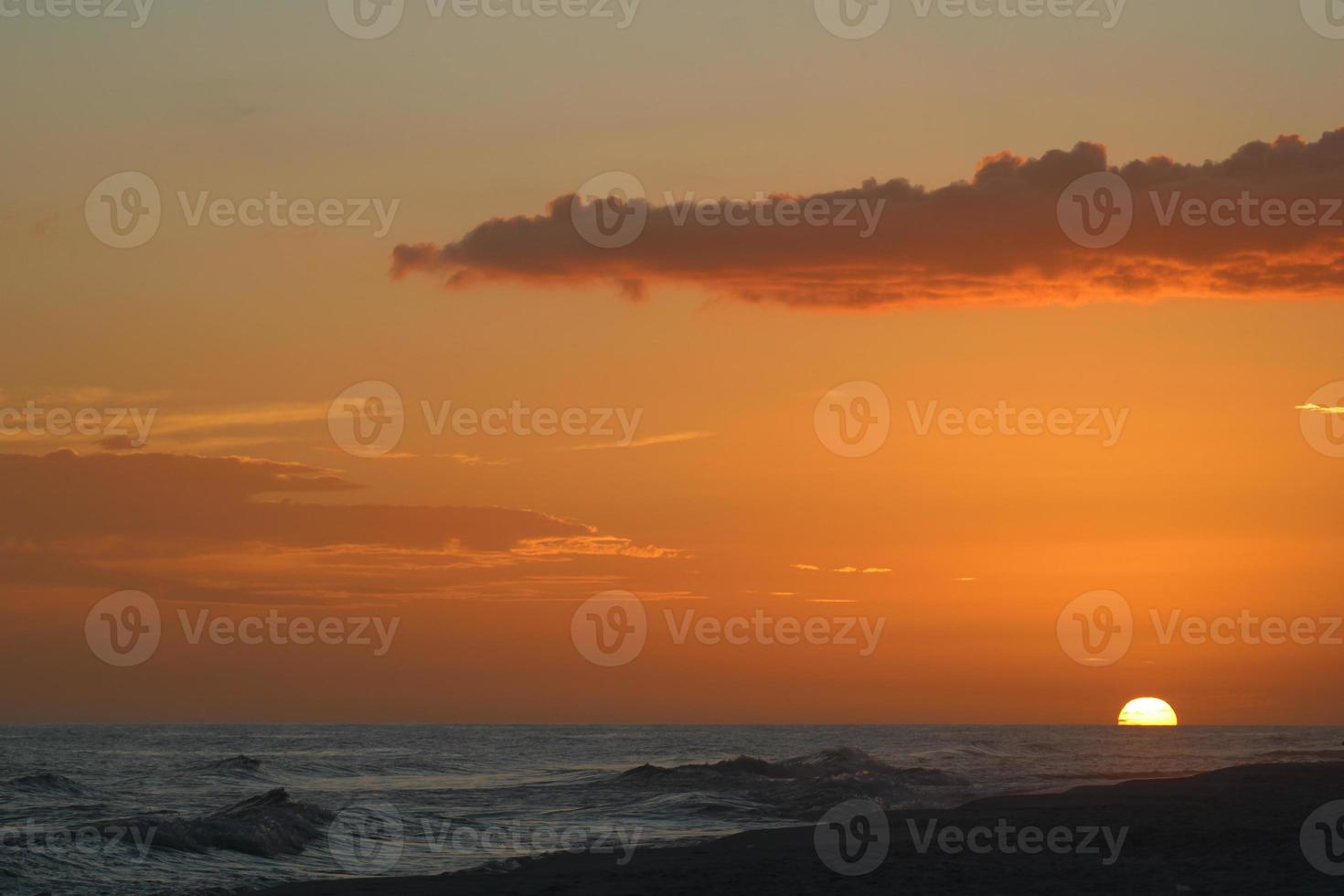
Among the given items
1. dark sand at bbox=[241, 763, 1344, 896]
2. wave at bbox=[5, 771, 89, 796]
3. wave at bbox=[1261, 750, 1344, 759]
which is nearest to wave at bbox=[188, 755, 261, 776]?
wave at bbox=[5, 771, 89, 796]

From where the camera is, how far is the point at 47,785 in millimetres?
49844

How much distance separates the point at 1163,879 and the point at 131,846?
2316cm

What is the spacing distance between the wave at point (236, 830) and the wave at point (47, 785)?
17.3 m

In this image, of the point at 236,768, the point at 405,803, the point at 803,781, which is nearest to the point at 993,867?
the point at 405,803

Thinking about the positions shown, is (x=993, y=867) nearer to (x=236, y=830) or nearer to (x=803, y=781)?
(x=236, y=830)

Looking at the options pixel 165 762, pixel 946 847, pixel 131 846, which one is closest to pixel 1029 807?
pixel 946 847

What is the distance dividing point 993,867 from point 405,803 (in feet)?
98.5

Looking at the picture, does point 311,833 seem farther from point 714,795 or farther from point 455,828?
point 714,795

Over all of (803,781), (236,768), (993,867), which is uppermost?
(993,867)

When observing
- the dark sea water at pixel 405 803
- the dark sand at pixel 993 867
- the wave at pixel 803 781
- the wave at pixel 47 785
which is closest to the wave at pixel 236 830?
the dark sea water at pixel 405 803

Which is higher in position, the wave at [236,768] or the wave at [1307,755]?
the wave at [236,768]

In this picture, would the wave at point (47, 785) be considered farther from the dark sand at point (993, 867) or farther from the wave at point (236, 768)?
the dark sand at point (993, 867)

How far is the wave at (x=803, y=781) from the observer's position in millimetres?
42038

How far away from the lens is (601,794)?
1893 inches
